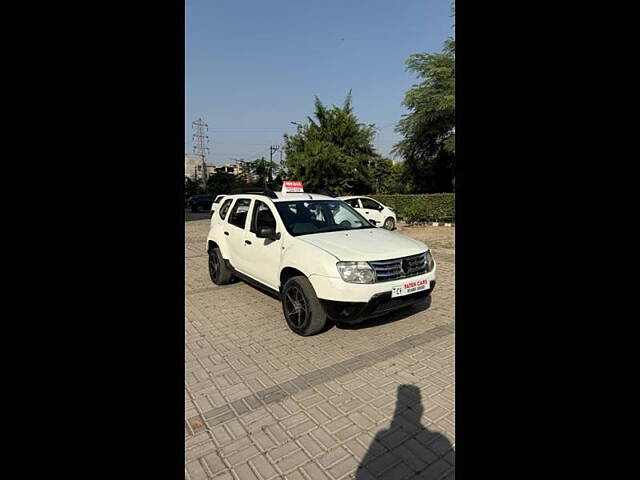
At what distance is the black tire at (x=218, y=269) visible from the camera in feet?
22.0

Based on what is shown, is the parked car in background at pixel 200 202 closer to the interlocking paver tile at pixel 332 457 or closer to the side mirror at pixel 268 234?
the side mirror at pixel 268 234

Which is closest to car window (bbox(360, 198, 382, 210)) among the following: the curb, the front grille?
the curb

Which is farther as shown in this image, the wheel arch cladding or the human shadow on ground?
the wheel arch cladding

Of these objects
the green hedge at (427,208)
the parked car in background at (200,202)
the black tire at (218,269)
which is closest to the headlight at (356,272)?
the black tire at (218,269)

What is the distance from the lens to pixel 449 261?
9570 mm

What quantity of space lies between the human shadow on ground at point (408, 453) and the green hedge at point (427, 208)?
52.9 feet

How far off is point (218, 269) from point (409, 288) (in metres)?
3.88

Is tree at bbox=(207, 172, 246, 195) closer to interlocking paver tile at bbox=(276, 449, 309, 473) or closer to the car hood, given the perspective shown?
the car hood

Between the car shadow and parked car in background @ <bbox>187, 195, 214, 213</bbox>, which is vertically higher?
parked car in background @ <bbox>187, 195, 214, 213</bbox>

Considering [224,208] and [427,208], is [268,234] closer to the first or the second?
[224,208]

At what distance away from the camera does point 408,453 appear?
8.13 feet

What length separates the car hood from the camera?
405 cm

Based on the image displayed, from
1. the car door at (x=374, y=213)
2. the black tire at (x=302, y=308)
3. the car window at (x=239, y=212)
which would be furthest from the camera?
the car door at (x=374, y=213)
